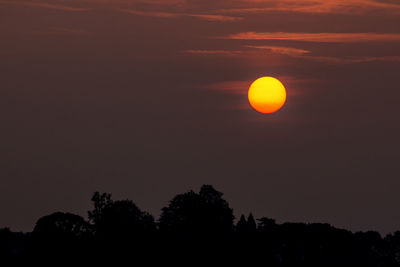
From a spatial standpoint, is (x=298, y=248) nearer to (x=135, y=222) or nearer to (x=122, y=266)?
(x=135, y=222)

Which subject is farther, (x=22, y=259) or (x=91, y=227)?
(x=91, y=227)

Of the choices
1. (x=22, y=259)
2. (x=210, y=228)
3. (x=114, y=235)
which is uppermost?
(x=210, y=228)

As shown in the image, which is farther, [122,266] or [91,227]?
[91,227]

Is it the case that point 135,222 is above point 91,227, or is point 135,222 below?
above

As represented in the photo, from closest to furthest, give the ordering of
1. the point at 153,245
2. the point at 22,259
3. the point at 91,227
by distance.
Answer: the point at 22,259
the point at 153,245
the point at 91,227

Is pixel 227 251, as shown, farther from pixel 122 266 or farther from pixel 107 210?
pixel 107 210

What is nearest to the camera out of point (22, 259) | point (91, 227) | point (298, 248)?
point (22, 259)

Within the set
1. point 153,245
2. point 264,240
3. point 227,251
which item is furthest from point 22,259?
point 264,240

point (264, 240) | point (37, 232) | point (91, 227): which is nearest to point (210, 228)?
point (264, 240)

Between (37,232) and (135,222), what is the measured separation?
4937 centimetres

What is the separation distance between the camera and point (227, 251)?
156 metres

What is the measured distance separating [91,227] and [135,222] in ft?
98.3

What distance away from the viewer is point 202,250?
155 m

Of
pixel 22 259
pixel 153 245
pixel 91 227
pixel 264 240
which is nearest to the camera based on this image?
pixel 22 259
